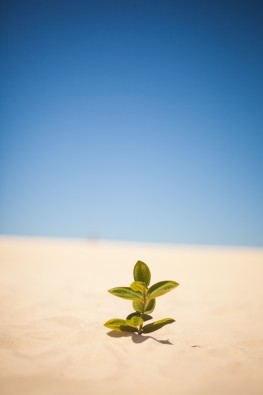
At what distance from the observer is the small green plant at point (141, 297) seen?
2207 mm

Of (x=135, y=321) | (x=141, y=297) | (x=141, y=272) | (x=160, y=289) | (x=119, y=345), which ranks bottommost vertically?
(x=119, y=345)

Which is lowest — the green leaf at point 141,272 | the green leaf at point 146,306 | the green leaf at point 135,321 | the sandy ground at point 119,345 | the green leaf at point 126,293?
the sandy ground at point 119,345

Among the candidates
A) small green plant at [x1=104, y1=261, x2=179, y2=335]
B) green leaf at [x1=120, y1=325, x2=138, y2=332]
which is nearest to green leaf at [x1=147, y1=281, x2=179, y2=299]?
small green plant at [x1=104, y1=261, x2=179, y2=335]

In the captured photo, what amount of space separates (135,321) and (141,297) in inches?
8.2

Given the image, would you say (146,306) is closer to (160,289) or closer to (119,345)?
(160,289)

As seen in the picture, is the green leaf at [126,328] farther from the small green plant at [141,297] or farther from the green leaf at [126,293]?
the green leaf at [126,293]

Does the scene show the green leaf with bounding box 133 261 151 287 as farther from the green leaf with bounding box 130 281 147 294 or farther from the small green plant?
the green leaf with bounding box 130 281 147 294

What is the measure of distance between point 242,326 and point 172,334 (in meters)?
0.89

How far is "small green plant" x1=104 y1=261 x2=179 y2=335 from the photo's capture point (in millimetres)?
2207

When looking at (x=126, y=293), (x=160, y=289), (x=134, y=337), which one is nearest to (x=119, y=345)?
(x=134, y=337)

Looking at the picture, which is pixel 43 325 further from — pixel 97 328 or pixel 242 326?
pixel 242 326

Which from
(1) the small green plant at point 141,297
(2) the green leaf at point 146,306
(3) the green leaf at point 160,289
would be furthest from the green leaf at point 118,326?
(3) the green leaf at point 160,289

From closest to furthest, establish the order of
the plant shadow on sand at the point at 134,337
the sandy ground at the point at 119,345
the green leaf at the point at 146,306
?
the sandy ground at the point at 119,345 → the plant shadow on sand at the point at 134,337 → the green leaf at the point at 146,306

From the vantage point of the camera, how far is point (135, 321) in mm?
2146
